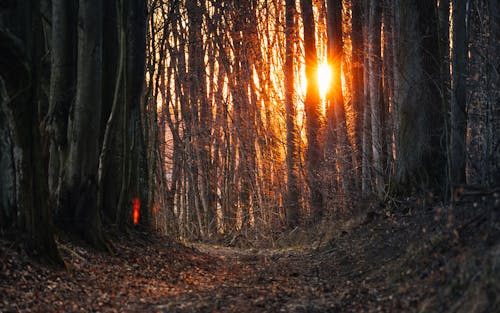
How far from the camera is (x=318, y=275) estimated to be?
11242 millimetres

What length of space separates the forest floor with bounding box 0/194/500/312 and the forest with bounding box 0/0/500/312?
0.04 metres

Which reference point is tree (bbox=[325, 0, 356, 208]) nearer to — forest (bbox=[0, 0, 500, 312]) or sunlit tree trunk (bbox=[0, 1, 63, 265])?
forest (bbox=[0, 0, 500, 312])

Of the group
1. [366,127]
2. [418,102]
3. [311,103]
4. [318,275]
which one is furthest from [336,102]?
[318,275]

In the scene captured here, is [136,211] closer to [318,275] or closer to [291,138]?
[318,275]

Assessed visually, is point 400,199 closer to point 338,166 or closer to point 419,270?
point 419,270

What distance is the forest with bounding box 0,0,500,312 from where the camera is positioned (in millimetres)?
8117

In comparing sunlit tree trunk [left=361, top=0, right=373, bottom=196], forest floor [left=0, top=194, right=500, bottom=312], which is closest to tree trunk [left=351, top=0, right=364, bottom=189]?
sunlit tree trunk [left=361, top=0, right=373, bottom=196]

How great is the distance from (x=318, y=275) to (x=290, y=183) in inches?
448

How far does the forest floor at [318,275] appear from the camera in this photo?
6.41 meters

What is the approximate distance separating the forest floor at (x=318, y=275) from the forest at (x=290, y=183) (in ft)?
0.12

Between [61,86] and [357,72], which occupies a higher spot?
[357,72]

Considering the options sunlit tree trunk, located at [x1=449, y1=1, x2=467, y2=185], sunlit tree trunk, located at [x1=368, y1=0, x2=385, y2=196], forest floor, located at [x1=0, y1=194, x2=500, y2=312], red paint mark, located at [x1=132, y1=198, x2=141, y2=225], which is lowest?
forest floor, located at [x1=0, y1=194, x2=500, y2=312]

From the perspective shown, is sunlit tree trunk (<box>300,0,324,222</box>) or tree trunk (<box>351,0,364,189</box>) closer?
tree trunk (<box>351,0,364,189</box>)

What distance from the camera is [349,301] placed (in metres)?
7.80
